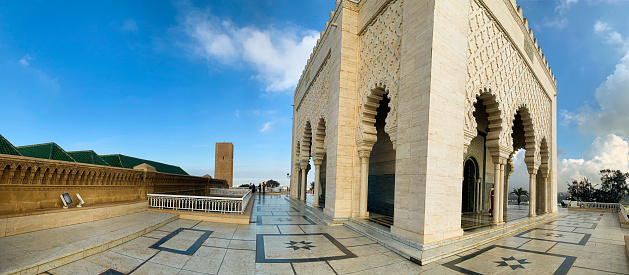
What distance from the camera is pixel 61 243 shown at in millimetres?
4121

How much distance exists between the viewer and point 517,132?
1259cm

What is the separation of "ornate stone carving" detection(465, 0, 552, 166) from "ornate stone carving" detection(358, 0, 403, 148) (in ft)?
4.97

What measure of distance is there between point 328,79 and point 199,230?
599 centimetres

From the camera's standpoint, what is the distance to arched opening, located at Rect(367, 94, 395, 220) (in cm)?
926

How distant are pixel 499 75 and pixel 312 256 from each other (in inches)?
259

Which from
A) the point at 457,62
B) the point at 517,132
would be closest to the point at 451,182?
the point at 457,62

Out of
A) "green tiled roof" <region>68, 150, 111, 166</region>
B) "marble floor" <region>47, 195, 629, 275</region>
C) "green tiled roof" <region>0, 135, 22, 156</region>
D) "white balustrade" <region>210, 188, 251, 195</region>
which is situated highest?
"green tiled roof" <region>0, 135, 22, 156</region>

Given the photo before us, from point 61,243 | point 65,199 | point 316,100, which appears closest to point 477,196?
point 316,100

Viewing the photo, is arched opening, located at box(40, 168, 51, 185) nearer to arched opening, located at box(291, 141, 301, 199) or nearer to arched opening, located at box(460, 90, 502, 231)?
arched opening, located at box(291, 141, 301, 199)

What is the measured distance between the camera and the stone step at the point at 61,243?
3.28 meters

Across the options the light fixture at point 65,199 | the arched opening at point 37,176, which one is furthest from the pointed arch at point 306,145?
the arched opening at point 37,176

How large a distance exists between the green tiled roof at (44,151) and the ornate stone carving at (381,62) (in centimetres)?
810

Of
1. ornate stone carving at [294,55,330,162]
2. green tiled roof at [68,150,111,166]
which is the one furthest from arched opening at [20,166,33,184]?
ornate stone carving at [294,55,330,162]

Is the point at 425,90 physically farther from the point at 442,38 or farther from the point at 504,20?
the point at 504,20
